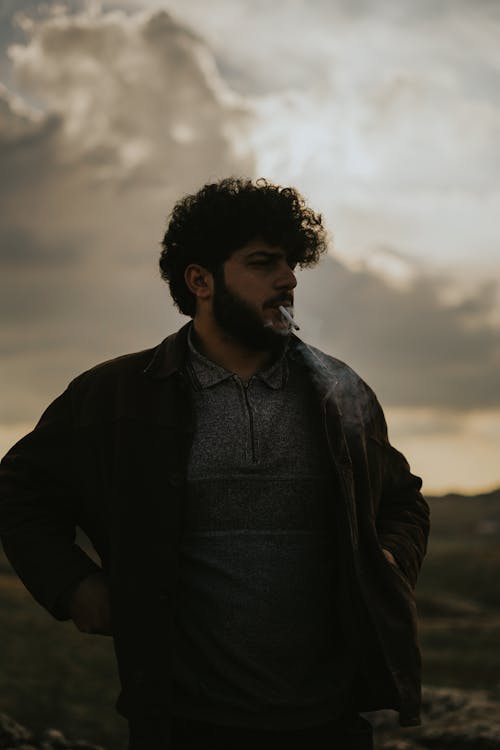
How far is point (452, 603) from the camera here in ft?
133

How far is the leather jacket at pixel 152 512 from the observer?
4.35 meters

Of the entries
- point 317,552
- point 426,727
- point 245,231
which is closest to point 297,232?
point 245,231

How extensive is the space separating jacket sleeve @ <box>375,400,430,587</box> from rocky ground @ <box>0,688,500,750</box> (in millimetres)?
5104

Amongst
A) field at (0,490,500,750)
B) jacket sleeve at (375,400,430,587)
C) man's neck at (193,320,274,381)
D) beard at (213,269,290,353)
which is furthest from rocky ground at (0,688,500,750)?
beard at (213,269,290,353)

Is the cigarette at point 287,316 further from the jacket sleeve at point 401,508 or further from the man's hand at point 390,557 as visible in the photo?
the man's hand at point 390,557

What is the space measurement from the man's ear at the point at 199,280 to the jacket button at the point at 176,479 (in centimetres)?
102

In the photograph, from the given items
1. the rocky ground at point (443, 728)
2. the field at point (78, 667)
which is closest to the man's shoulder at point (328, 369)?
the rocky ground at point (443, 728)

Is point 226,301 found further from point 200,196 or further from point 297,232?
point 200,196

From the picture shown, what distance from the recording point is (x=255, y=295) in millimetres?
4660

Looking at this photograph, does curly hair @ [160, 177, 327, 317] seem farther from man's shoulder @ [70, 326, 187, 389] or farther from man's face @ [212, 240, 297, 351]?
man's shoulder @ [70, 326, 187, 389]

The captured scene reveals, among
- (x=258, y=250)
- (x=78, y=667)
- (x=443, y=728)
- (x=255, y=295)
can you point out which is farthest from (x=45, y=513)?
(x=78, y=667)

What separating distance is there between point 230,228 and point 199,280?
1.01 ft

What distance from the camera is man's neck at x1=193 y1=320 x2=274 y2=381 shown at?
475 cm

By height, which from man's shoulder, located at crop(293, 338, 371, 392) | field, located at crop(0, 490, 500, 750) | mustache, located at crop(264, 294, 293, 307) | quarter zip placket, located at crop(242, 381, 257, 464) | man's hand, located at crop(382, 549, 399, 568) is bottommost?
field, located at crop(0, 490, 500, 750)
